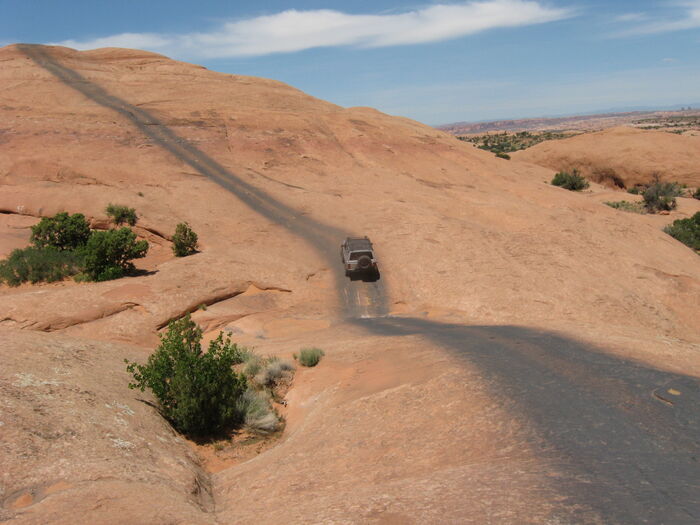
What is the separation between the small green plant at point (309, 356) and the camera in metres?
13.7

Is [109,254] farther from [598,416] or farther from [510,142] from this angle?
[510,142]

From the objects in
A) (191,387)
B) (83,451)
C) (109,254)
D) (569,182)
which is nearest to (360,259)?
(109,254)

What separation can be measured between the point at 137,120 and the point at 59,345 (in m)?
31.8

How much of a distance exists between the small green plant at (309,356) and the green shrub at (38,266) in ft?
46.6

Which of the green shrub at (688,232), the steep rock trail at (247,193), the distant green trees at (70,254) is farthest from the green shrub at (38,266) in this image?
the green shrub at (688,232)

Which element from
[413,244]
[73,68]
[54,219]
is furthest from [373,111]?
[54,219]

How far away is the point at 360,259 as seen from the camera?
21.9 metres

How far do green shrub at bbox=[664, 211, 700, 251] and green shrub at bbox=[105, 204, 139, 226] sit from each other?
3582 cm

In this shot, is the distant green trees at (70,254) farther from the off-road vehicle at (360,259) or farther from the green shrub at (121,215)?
the off-road vehicle at (360,259)

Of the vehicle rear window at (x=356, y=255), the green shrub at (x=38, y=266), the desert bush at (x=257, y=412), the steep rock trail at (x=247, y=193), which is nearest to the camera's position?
the desert bush at (x=257, y=412)

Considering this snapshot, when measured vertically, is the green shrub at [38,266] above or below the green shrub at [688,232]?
above

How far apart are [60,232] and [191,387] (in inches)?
704

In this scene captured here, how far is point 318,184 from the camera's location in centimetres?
3494

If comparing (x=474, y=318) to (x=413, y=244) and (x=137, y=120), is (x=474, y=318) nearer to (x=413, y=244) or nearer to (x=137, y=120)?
(x=413, y=244)
